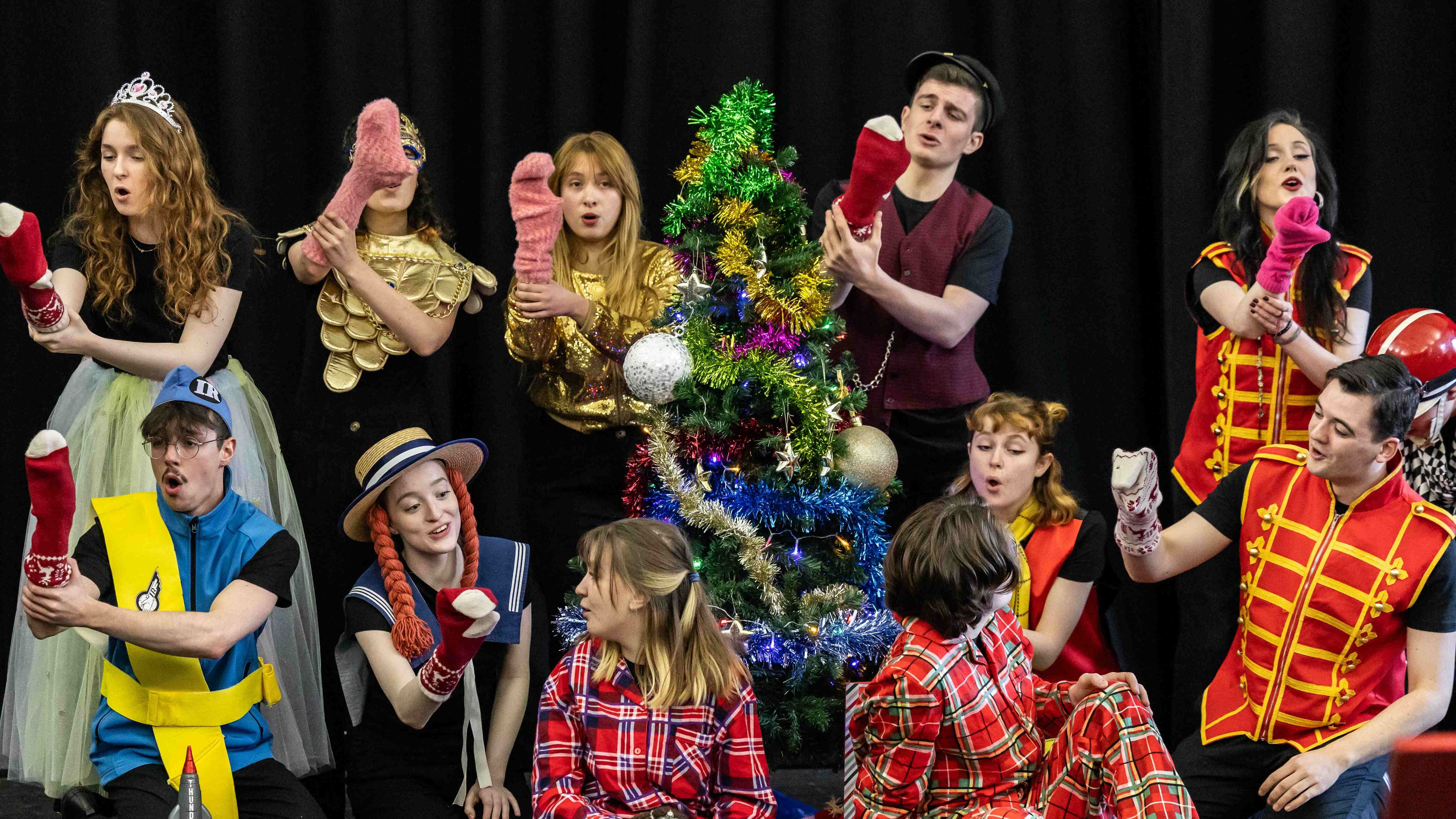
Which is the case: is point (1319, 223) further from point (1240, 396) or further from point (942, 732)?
point (942, 732)

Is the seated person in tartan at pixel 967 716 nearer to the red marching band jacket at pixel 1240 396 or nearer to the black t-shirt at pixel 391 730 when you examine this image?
the black t-shirt at pixel 391 730

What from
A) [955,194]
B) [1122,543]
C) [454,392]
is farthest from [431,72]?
[1122,543]

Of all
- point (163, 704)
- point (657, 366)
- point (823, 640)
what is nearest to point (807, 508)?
point (823, 640)

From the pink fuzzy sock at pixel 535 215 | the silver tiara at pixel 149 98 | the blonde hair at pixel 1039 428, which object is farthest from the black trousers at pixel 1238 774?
the silver tiara at pixel 149 98

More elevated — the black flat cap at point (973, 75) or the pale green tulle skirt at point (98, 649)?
the black flat cap at point (973, 75)

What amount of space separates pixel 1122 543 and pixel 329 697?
75.7 inches

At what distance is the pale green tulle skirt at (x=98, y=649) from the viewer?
9.84 ft

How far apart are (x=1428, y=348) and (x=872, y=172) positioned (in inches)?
51.6

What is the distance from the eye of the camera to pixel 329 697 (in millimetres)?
3389

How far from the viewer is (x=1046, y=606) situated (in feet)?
10.0

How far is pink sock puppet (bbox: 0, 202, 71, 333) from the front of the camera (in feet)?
8.54

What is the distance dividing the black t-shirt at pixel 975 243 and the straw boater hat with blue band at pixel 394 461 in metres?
0.99

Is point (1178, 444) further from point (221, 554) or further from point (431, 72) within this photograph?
point (221, 554)

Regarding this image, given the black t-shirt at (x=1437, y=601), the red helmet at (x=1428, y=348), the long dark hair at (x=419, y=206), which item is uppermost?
the long dark hair at (x=419, y=206)
